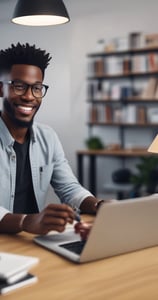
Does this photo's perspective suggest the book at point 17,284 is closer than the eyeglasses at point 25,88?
Yes

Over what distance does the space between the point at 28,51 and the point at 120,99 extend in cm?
387

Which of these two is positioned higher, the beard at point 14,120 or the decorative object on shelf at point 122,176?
the beard at point 14,120

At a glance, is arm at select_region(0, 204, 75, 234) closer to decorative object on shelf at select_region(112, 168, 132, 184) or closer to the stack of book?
the stack of book

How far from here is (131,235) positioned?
1156mm

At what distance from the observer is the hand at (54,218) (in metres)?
1.21

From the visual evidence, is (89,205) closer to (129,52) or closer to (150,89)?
(150,89)

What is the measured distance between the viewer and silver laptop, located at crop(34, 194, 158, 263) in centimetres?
106

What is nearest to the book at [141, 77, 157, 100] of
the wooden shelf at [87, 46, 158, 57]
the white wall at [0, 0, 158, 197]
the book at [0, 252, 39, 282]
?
the wooden shelf at [87, 46, 158, 57]

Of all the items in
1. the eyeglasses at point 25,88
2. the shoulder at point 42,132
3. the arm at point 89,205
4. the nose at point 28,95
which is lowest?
the arm at point 89,205

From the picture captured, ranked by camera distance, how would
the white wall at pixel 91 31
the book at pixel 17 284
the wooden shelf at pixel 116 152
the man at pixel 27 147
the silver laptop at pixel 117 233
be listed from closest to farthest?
the book at pixel 17 284
the silver laptop at pixel 117 233
the man at pixel 27 147
the white wall at pixel 91 31
the wooden shelf at pixel 116 152

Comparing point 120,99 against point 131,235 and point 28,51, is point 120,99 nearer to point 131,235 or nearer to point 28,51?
point 28,51

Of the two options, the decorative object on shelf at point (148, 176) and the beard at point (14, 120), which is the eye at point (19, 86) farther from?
the decorative object on shelf at point (148, 176)

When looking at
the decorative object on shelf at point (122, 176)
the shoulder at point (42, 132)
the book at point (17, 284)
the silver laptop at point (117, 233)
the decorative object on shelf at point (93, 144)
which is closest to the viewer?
the book at point (17, 284)

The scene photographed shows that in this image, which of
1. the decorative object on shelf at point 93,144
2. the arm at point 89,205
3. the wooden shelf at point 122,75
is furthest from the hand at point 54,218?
the wooden shelf at point 122,75
